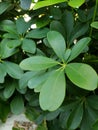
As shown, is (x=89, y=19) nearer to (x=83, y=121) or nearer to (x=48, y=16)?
(x=48, y=16)

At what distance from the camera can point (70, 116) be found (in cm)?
89

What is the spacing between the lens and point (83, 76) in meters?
0.70

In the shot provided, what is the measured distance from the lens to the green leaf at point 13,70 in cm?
95

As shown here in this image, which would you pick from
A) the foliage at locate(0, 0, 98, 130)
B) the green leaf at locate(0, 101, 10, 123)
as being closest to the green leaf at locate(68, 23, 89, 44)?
the foliage at locate(0, 0, 98, 130)

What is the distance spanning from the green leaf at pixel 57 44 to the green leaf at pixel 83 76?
0.07m

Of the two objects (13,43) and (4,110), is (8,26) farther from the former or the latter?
(4,110)

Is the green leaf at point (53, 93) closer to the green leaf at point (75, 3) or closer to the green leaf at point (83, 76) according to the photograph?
the green leaf at point (83, 76)

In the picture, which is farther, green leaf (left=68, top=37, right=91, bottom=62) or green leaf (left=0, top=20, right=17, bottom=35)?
green leaf (left=0, top=20, right=17, bottom=35)

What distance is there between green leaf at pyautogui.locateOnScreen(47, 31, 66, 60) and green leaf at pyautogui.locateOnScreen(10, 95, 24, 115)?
14.5 inches

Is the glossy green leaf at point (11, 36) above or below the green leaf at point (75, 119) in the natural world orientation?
above

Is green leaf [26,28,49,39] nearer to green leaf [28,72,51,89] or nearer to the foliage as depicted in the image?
the foliage

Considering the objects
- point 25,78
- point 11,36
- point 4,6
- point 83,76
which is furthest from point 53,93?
point 4,6

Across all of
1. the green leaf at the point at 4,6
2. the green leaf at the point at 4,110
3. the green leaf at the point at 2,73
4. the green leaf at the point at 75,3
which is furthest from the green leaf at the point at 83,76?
the green leaf at the point at 4,110

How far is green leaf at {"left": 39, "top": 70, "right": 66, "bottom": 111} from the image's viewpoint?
69 centimetres
